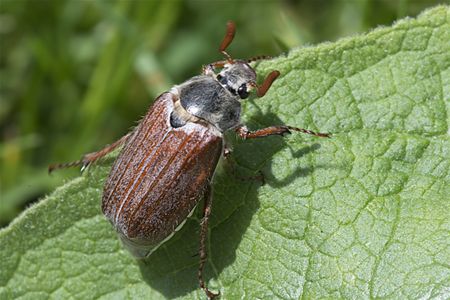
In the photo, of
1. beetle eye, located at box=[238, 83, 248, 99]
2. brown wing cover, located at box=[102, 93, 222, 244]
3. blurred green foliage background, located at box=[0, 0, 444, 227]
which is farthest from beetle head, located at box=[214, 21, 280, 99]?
blurred green foliage background, located at box=[0, 0, 444, 227]

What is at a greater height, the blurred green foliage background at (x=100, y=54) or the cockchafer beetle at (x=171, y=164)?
the blurred green foliage background at (x=100, y=54)

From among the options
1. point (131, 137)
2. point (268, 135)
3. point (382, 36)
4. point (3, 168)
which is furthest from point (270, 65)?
point (3, 168)

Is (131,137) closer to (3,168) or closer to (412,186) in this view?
(412,186)

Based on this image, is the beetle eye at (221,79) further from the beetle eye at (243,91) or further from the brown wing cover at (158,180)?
the brown wing cover at (158,180)

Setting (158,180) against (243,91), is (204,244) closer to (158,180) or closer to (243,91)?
(158,180)

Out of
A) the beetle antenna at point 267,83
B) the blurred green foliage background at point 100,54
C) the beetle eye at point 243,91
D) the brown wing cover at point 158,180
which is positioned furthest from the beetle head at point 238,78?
the blurred green foliage background at point 100,54

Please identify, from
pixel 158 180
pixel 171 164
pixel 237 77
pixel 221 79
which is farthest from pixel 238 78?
pixel 158 180

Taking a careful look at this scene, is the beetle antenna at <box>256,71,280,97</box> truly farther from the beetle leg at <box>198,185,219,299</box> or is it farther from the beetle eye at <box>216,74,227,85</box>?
the beetle leg at <box>198,185,219,299</box>
